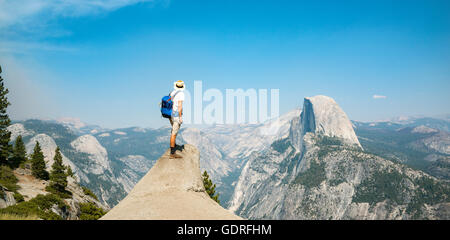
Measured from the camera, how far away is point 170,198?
495 inches

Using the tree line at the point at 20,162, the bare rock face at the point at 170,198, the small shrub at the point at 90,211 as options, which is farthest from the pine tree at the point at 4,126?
the bare rock face at the point at 170,198

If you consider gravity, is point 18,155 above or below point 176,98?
below

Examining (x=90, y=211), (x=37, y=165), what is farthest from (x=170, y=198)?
(x=37, y=165)

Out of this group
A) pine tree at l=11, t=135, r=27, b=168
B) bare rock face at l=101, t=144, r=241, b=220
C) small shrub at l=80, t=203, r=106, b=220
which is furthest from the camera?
pine tree at l=11, t=135, r=27, b=168

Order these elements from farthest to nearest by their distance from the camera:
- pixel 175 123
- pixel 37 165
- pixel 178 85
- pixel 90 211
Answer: pixel 37 165, pixel 90 211, pixel 175 123, pixel 178 85

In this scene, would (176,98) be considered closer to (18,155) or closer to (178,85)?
(178,85)

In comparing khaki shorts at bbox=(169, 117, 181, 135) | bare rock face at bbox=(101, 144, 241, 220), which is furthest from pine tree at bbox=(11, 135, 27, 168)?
khaki shorts at bbox=(169, 117, 181, 135)

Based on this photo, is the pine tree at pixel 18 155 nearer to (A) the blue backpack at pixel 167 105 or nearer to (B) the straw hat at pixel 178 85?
(A) the blue backpack at pixel 167 105

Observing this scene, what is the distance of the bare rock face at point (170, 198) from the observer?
10.9 metres

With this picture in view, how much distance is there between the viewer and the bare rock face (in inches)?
428

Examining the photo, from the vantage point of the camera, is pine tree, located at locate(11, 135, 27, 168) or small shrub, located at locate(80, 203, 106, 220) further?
pine tree, located at locate(11, 135, 27, 168)

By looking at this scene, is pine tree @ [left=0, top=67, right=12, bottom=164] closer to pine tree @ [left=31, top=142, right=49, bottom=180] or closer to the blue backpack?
pine tree @ [left=31, top=142, right=49, bottom=180]
